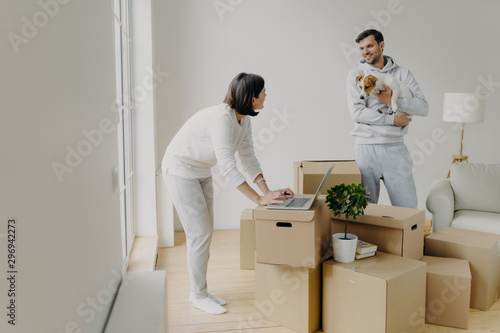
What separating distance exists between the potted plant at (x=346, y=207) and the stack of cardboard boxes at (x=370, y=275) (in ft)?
0.17

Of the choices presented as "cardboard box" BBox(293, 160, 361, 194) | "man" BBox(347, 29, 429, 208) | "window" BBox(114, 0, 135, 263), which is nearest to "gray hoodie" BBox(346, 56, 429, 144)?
"man" BBox(347, 29, 429, 208)

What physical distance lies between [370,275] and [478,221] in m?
1.60

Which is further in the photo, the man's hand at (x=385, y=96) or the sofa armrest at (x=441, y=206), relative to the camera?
the sofa armrest at (x=441, y=206)

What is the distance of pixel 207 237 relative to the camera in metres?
2.47

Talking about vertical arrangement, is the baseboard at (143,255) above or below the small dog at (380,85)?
below

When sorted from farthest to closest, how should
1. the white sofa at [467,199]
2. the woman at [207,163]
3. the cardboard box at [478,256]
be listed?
1. the white sofa at [467,199]
2. the cardboard box at [478,256]
3. the woman at [207,163]

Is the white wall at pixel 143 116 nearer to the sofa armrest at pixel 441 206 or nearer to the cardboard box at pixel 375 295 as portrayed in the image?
the cardboard box at pixel 375 295

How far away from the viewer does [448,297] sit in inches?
92.4

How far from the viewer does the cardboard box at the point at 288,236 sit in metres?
2.05

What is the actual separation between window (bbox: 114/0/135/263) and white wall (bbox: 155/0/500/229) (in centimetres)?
87

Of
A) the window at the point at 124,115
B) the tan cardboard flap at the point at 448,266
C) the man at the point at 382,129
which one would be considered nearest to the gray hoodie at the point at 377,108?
the man at the point at 382,129

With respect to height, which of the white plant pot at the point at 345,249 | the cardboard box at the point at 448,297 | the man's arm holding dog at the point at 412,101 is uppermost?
the man's arm holding dog at the point at 412,101

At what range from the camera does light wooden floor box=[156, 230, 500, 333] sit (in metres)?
2.33

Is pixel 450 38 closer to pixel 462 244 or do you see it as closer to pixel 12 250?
pixel 462 244
